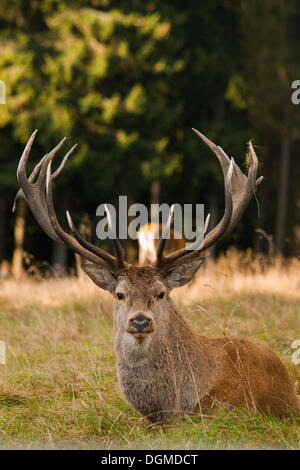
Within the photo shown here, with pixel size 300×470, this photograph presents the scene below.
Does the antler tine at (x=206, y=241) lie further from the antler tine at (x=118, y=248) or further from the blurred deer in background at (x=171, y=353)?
the antler tine at (x=118, y=248)

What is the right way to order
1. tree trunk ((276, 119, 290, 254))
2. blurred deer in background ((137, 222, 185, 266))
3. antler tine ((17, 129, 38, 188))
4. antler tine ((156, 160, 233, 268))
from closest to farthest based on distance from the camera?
antler tine ((156, 160, 233, 268)), antler tine ((17, 129, 38, 188)), blurred deer in background ((137, 222, 185, 266)), tree trunk ((276, 119, 290, 254))

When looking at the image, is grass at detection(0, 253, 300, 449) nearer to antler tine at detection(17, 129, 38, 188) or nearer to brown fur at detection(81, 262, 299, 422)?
brown fur at detection(81, 262, 299, 422)

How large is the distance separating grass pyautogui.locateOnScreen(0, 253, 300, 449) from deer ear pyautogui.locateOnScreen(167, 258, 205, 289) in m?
0.49

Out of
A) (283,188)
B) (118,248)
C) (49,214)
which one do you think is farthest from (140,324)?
(283,188)

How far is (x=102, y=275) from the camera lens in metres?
5.16

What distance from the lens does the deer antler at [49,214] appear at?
5.12m

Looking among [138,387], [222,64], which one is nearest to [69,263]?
[222,64]

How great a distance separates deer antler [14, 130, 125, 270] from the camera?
512 centimetres

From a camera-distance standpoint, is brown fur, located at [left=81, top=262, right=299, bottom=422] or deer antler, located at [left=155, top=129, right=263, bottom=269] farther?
deer antler, located at [left=155, top=129, right=263, bottom=269]

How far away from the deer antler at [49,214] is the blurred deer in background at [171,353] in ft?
0.04

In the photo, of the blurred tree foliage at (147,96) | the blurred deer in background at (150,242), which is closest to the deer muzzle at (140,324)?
the blurred deer in background at (150,242)

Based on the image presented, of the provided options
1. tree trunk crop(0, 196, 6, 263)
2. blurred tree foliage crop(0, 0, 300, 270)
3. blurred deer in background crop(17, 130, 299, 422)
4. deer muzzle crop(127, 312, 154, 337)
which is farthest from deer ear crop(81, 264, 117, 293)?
tree trunk crop(0, 196, 6, 263)

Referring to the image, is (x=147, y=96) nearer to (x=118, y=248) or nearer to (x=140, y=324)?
(x=118, y=248)
